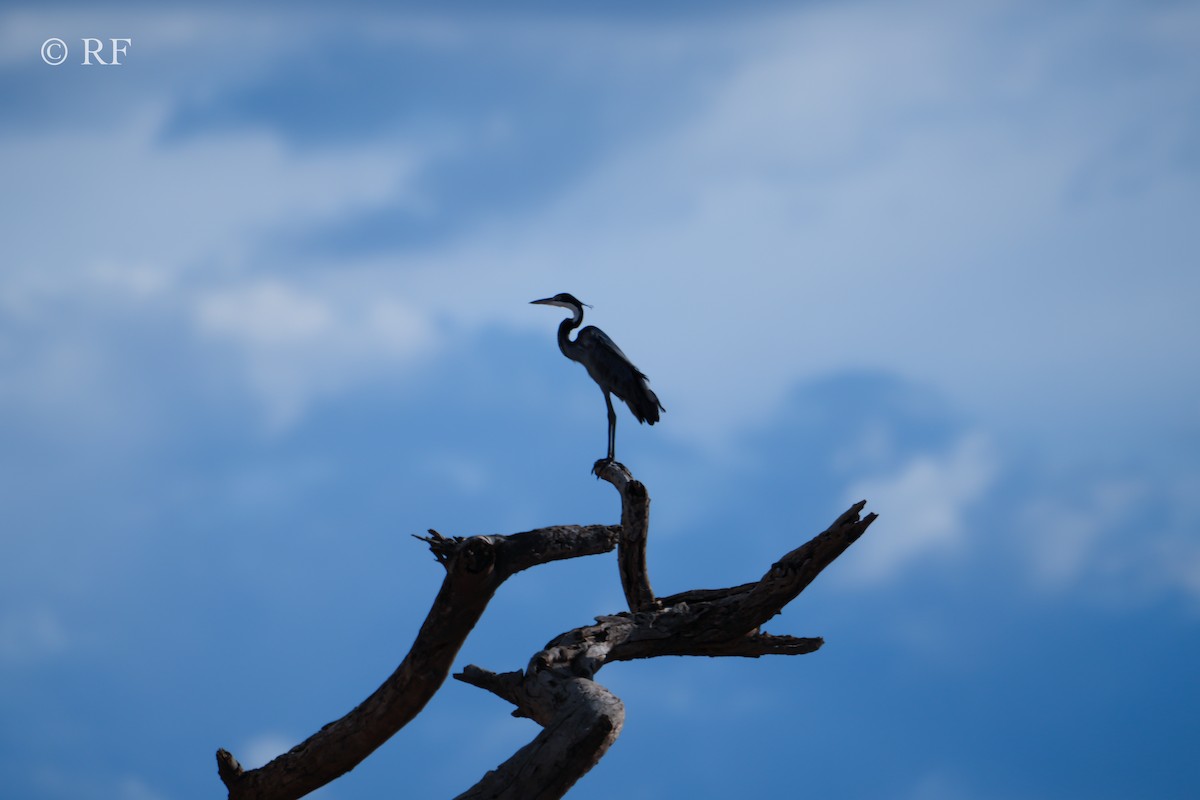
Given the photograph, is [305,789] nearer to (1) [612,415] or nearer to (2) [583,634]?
(2) [583,634]

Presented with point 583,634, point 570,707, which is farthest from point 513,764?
point 583,634

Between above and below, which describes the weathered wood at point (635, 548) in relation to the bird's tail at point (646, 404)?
below

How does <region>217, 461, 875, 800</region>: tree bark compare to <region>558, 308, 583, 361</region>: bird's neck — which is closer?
<region>217, 461, 875, 800</region>: tree bark

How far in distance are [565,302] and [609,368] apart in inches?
44.2

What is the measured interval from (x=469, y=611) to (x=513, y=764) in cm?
103

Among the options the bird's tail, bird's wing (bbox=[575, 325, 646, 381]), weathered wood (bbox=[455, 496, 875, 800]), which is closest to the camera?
weathered wood (bbox=[455, 496, 875, 800])

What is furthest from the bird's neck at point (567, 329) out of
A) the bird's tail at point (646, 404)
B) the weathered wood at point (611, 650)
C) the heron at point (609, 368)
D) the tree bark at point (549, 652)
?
the tree bark at point (549, 652)

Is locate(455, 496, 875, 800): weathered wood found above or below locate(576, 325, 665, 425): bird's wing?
below

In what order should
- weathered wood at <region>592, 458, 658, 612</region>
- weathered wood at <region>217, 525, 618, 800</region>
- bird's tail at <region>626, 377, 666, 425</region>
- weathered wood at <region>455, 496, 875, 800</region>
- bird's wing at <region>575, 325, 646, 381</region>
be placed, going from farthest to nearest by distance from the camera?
bird's wing at <region>575, 325, 646, 381</region> → bird's tail at <region>626, 377, 666, 425</region> → weathered wood at <region>592, 458, 658, 612</region> → weathered wood at <region>217, 525, 618, 800</region> → weathered wood at <region>455, 496, 875, 800</region>

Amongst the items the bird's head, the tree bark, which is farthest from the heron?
the tree bark

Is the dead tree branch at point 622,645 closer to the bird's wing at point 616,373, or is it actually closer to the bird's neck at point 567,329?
the bird's wing at point 616,373

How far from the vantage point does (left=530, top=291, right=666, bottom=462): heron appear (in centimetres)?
1034

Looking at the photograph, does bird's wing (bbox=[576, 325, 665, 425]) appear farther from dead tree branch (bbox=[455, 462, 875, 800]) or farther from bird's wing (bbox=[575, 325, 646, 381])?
dead tree branch (bbox=[455, 462, 875, 800])

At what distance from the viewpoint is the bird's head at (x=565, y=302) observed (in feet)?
37.6
